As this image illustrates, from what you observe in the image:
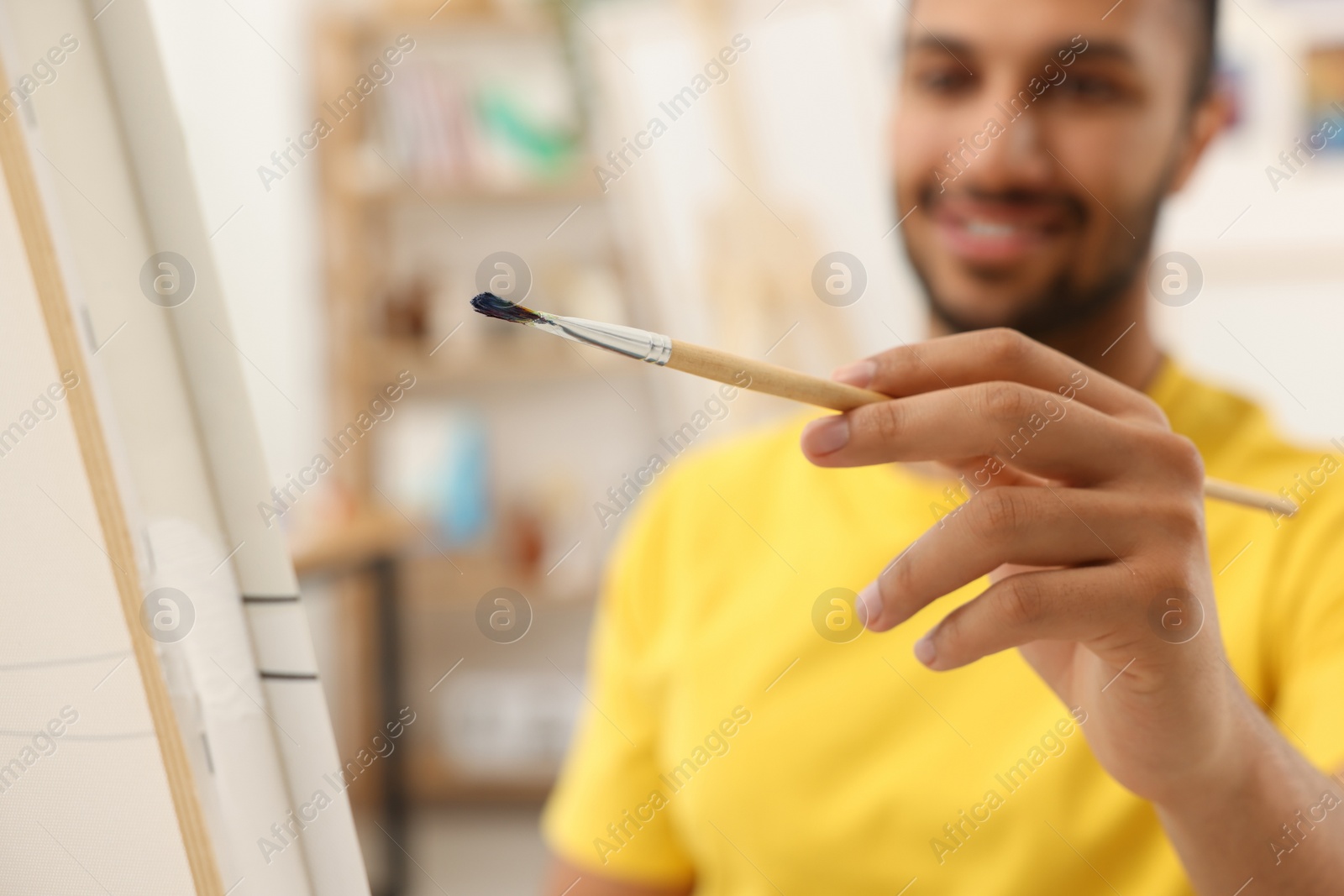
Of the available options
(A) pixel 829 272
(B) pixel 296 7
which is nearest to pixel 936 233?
(A) pixel 829 272

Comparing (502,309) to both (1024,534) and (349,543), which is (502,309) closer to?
(1024,534)

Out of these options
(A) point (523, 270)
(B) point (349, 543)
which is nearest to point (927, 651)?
(B) point (349, 543)

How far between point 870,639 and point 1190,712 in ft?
0.98

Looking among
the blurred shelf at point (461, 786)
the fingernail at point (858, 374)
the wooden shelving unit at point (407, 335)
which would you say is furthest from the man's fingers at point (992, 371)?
the blurred shelf at point (461, 786)

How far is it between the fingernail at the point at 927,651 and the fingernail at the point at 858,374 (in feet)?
0.32

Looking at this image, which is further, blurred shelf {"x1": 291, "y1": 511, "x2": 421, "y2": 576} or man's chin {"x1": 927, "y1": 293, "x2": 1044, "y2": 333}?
blurred shelf {"x1": 291, "y1": 511, "x2": 421, "y2": 576}

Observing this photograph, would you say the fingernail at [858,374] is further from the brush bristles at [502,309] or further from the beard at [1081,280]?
the beard at [1081,280]

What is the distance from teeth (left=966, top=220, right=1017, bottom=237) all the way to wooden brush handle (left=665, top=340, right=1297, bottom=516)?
1.02ft

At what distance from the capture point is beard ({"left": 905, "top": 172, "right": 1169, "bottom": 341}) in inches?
25.1

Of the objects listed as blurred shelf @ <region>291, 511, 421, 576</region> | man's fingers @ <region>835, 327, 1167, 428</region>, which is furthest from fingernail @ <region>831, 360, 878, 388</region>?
blurred shelf @ <region>291, 511, 421, 576</region>

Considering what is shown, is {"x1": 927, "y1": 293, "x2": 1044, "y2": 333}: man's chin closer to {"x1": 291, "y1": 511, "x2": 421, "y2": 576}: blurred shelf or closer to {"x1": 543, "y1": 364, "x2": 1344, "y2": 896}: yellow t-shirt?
{"x1": 543, "y1": 364, "x2": 1344, "y2": 896}: yellow t-shirt

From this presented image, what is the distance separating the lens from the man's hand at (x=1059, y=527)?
35 cm

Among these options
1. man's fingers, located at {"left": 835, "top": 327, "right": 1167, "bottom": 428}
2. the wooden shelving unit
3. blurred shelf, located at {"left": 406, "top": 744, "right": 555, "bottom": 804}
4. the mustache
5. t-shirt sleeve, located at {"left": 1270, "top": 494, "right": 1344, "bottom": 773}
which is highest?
the wooden shelving unit

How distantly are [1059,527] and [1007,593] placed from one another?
3cm
